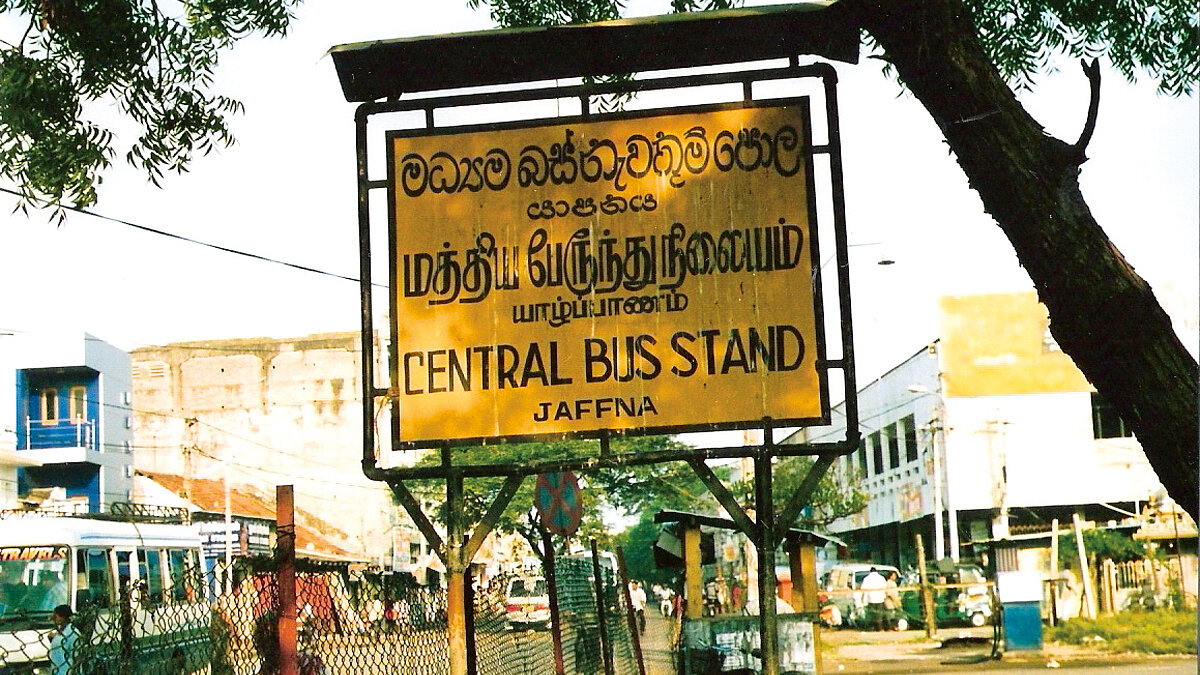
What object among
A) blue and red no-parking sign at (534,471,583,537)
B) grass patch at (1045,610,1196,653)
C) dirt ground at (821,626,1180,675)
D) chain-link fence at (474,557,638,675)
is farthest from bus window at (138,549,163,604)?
grass patch at (1045,610,1196,653)

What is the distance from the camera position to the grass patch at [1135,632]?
82.3 ft

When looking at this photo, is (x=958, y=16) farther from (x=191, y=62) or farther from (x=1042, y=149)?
(x=191, y=62)

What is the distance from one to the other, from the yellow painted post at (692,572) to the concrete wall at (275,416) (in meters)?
54.4

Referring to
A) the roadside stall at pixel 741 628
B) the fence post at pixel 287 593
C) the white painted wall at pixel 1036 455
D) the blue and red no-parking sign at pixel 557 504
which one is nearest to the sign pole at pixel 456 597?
the blue and red no-parking sign at pixel 557 504

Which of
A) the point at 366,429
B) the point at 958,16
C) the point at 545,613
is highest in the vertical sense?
the point at 958,16

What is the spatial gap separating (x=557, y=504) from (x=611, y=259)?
7.08 ft

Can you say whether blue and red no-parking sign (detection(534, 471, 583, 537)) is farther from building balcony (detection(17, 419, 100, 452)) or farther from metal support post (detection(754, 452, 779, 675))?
building balcony (detection(17, 419, 100, 452))

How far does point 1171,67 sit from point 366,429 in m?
4.55

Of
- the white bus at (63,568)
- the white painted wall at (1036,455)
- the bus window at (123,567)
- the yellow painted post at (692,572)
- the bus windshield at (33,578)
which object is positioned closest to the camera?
the yellow painted post at (692,572)

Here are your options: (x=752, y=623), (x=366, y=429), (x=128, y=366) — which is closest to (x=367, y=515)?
(x=128, y=366)

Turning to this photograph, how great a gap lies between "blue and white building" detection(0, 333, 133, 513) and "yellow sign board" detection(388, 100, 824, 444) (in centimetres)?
3818

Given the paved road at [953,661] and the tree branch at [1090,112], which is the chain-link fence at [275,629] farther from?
the paved road at [953,661]

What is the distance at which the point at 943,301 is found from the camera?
40.0 m

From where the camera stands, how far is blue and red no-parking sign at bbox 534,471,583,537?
8867 millimetres
